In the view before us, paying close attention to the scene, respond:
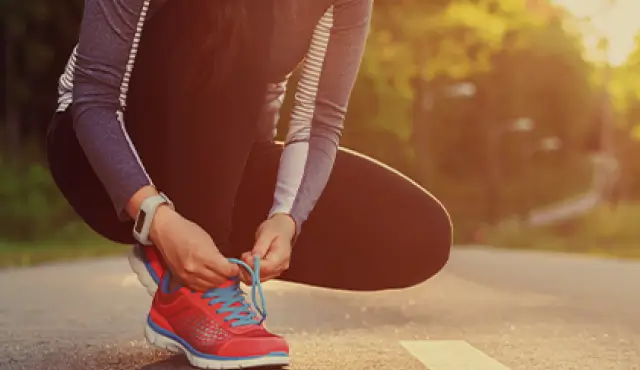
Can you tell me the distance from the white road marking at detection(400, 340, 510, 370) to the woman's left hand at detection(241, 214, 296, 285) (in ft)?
1.78

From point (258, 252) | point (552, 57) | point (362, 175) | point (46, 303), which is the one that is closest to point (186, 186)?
point (258, 252)

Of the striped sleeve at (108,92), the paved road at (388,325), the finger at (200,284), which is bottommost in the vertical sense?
the paved road at (388,325)

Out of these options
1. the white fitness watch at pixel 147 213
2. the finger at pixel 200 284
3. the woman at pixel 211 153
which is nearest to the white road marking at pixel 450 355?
the woman at pixel 211 153

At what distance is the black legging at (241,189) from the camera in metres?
2.66

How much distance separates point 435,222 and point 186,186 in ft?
3.02

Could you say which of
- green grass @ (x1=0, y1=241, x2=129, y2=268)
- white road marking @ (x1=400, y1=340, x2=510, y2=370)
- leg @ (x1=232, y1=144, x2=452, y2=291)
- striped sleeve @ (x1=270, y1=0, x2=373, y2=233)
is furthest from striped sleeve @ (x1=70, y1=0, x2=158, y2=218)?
green grass @ (x1=0, y1=241, x2=129, y2=268)

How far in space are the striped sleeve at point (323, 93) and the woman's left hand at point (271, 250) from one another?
0.67ft

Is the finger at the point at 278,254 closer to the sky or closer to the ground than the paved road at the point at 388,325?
closer to the sky

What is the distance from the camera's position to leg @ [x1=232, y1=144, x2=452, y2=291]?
10.4 ft

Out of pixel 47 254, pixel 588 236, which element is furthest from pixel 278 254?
pixel 588 236

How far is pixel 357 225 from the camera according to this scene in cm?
323

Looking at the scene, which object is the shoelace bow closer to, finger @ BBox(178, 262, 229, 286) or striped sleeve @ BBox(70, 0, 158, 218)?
finger @ BBox(178, 262, 229, 286)

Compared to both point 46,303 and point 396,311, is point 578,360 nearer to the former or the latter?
point 396,311

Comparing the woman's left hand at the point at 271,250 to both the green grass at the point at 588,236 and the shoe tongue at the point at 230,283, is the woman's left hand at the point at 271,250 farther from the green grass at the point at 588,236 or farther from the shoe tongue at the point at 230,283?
the green grass at the point at 588,236
